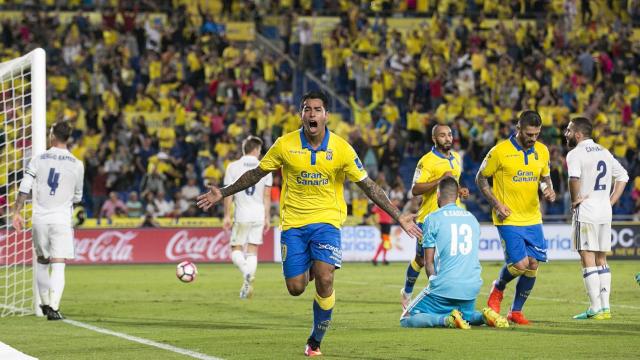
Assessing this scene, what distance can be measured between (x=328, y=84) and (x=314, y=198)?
26.7 m

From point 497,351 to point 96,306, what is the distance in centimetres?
821

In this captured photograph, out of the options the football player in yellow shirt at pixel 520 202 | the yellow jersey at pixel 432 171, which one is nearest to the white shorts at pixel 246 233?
the yellow jersey at pixel 432 171

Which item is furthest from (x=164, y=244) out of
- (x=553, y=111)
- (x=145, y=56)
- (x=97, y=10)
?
(x=553, y=111)

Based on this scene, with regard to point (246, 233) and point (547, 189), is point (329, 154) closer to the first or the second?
point (547, 189)

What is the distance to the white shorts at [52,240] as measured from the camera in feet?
48.2

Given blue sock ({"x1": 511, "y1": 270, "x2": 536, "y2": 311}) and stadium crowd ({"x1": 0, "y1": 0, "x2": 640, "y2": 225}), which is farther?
stadium crowd ({"x1": 0, "y1": 0, "x2": 640, "y2": 225})

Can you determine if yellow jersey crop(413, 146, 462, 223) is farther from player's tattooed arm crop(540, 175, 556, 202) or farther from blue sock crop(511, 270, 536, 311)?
blue sock crop(511, 270, 536, 311)

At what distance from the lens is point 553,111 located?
35875 mm

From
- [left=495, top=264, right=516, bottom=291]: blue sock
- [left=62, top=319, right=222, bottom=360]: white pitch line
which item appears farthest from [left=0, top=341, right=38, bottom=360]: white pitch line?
[left=495, top=264, right=516, bottom=291]: blue sock

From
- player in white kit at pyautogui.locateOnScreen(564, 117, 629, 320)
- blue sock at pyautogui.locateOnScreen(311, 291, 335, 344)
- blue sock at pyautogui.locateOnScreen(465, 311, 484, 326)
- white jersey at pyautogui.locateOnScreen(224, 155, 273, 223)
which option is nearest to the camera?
blue sock at pyautogui.locateOnScreen(311, 291, 335, 344)

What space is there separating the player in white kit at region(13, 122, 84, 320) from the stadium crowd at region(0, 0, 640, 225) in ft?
50.1

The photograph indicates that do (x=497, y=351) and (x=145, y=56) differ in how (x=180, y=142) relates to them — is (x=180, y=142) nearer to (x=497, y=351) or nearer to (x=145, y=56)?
(x=145, y=56)

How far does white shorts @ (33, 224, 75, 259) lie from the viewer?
14680mm

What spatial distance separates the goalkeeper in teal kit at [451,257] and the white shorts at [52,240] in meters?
5.11
